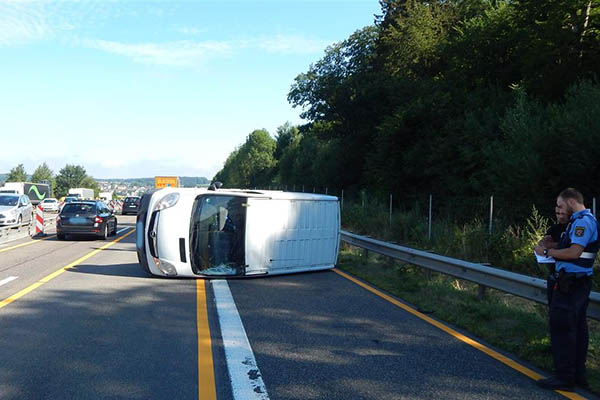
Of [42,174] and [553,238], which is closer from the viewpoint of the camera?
[553,238]

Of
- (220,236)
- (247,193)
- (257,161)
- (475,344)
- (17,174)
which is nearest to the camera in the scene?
(475,344)

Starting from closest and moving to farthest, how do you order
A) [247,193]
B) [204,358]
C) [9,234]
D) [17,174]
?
1. [204,358]
2. [247,193]
3. [9,234]
4. [17,174]

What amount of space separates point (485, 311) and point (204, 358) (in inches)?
163

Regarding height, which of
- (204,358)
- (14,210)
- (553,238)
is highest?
(553,238)

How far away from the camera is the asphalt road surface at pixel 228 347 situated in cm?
455

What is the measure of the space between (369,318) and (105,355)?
343cm

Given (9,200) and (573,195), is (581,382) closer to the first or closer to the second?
(573,195)

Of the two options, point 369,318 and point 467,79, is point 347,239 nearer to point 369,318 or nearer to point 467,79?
point 369,318

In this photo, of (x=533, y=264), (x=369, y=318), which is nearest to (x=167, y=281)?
(x=369, y=318)

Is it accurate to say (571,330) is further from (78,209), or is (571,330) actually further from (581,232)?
(78,209)

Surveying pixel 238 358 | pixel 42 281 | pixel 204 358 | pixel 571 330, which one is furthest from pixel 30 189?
pixel 571 330

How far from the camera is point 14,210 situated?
23.3m

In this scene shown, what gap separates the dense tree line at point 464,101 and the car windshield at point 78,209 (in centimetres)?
1455

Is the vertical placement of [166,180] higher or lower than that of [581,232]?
higher
